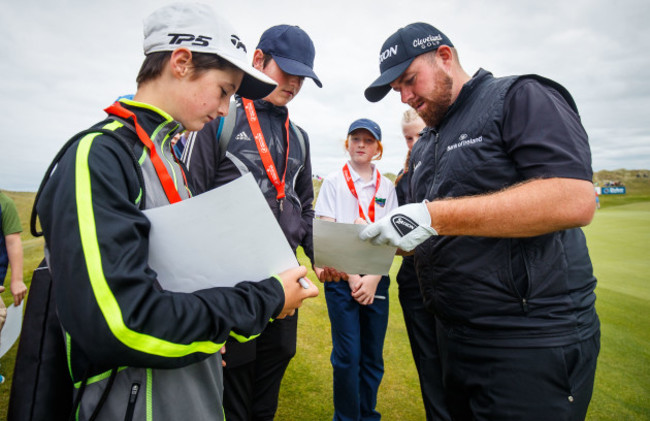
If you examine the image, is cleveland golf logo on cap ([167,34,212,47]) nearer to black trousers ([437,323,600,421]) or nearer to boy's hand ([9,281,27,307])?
black trousers ([437,323,600,421])

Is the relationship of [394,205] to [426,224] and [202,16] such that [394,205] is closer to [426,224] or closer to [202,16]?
[426,224]

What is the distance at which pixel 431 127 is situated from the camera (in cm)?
204

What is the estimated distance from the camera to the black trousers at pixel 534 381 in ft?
4.52

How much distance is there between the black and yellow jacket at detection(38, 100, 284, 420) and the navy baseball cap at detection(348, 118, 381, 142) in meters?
2.54

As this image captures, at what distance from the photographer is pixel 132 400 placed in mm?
976

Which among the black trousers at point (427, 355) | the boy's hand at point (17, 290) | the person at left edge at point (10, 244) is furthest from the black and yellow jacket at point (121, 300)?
the boy's hand at point (17, 290)

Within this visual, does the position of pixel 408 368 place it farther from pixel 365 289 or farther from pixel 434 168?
pixel 434 168

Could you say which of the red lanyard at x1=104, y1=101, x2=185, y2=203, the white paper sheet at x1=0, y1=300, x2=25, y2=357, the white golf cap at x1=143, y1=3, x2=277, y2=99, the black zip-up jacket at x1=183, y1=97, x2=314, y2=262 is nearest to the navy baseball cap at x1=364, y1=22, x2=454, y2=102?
the black zip-up jacket at x1=183, y1=97, x2=314, y2=262

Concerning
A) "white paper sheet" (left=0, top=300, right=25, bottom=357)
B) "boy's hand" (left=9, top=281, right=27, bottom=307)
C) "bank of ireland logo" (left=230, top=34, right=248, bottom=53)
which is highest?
"bank of ireland logo" (left=230, top=34, right=248, bottom=53)

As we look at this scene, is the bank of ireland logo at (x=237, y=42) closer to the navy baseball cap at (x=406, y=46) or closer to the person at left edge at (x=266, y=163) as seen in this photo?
the person at left edge at (x=266, y=163)

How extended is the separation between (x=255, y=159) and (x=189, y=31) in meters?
0.89

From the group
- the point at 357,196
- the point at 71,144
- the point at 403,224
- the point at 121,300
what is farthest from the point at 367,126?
the point at 121,300

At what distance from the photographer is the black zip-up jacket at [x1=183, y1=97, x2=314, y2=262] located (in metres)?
1.88

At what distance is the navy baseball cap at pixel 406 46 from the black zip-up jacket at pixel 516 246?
43cm
